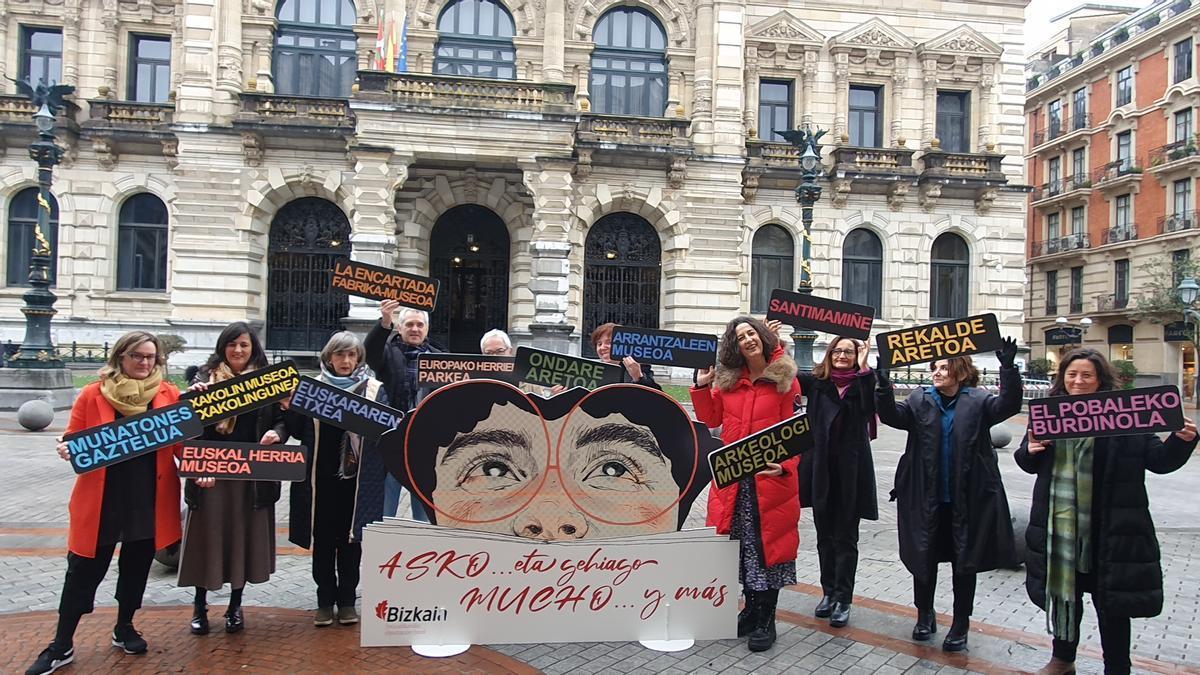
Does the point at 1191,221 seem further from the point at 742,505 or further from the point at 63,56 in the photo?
the point at 63,56

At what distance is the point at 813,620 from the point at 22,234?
85.4ft

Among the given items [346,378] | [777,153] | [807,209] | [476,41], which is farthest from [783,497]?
[777,153]

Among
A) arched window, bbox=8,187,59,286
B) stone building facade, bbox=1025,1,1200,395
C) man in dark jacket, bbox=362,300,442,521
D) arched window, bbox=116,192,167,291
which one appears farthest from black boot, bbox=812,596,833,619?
stone building facade, bbox=1025,1,1200,395

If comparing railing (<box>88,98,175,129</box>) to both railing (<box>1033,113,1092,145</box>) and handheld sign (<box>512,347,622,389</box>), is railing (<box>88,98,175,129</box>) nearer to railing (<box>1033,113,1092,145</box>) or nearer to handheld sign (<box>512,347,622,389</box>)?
handheld sign (<box>512,347,622,389</box>)

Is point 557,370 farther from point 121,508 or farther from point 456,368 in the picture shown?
point 121,508

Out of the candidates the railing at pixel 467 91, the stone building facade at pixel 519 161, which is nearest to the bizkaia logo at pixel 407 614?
the stone building facade at pixel 519 161

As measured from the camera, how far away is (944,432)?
453 centimetres

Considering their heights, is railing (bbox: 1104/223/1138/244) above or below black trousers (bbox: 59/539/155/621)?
above

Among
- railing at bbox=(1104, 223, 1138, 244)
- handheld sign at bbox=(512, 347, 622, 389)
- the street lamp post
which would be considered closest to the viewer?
handheld sign at bbox=(512, 347, 622, 389)

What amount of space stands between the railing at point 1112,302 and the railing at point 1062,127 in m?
10.0

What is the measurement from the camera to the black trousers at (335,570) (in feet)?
15.5

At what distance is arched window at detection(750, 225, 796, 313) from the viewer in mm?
23828

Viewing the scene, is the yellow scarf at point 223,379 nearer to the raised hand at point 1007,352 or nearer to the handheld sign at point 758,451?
the handheld sign at point 758,451

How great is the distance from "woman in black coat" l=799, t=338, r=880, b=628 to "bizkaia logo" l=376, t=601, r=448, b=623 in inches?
103
